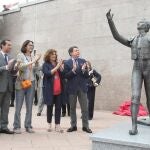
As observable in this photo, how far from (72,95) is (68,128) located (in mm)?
938

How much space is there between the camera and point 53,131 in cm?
973

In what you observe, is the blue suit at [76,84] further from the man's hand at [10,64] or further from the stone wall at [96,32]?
the stone wall at [96,32]

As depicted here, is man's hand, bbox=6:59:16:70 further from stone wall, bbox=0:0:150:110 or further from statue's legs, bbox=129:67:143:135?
stone wall, bbox=0:0:150:110

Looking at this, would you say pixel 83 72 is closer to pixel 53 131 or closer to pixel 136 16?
pixel 53 131

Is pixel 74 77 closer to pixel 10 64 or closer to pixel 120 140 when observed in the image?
pixel 10 64

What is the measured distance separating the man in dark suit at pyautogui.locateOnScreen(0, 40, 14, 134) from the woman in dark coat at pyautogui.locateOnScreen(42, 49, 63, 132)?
78cm

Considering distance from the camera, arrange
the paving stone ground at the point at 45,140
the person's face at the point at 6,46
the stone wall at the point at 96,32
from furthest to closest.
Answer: the stone wall at the point at 96,32, the person's face at the point at 6,46, the paving stone ground at the point at 45,140

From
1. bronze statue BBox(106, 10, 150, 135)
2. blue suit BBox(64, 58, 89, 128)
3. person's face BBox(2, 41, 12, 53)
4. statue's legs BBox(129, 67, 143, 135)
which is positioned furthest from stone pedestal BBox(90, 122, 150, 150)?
person's face BBox(2, 41, 12, 53)

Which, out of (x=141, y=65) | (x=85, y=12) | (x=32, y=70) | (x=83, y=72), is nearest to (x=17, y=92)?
(x=32, y=70)

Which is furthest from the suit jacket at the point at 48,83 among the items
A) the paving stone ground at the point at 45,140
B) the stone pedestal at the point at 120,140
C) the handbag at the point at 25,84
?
the stone pedestal at the point at 120,140

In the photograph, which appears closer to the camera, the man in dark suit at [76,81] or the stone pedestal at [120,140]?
the stone pedestal at [120,140]

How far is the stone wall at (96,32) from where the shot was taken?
15.1 meters

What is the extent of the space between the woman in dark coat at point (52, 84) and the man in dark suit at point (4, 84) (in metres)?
0.78

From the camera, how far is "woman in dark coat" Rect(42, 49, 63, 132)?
376 inches
